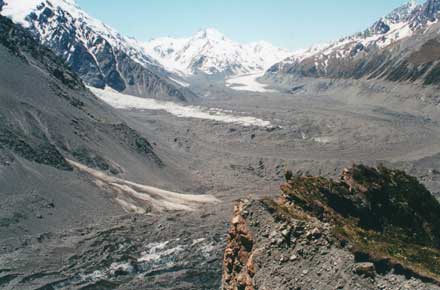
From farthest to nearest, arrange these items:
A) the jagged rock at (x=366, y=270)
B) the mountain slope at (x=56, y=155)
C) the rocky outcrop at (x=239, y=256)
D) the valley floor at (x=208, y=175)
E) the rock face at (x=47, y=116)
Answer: the rock face at (x=47, y=116) → the mountain slope at (x=56, y=155) → the valley floor at (x=208, y=175) → the rocky outcrop at (x=239, y=256) → the jagged rock at (x=366, y=270)

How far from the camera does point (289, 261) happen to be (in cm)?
1920

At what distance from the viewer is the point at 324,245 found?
18.9 meters

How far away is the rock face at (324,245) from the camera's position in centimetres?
1755

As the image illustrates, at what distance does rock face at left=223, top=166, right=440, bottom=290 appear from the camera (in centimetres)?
1755

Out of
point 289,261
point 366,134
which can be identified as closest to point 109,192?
point 289,261

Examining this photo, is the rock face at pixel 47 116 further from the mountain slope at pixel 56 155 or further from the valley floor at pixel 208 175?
the valley floor at pixel 208 175

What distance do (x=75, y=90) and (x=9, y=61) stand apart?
796 inches

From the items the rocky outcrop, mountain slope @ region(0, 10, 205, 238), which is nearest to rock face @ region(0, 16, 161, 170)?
mountain slope @ region(0, 10, 205, 238)

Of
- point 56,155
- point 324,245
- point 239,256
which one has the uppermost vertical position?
point 324,245

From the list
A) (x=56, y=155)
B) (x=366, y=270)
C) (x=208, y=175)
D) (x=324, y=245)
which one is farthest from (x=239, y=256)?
(x=208, y=175)

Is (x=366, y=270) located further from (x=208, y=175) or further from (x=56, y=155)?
(x=208, y=175)

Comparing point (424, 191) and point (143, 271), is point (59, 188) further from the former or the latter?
point (424, 191)

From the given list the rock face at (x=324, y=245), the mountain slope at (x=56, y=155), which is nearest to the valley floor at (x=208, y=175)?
the mountain slope at (x=56, y=155)

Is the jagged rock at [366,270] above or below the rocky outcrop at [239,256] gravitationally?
above
